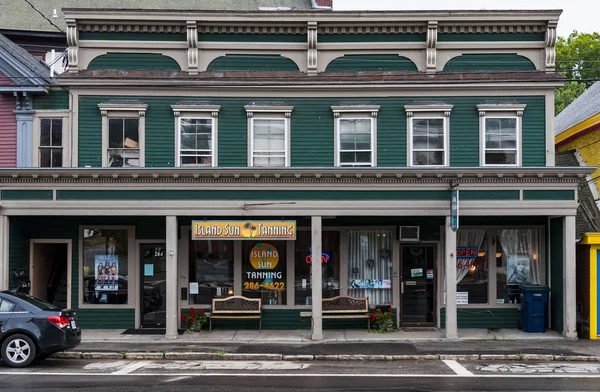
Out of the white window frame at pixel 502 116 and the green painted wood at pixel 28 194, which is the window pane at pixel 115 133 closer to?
the green painted wood at pixel 28 194

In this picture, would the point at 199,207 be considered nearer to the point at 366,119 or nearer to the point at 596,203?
the point at 366,119

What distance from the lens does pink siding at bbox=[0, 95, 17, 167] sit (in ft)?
58.4

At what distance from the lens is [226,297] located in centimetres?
1823

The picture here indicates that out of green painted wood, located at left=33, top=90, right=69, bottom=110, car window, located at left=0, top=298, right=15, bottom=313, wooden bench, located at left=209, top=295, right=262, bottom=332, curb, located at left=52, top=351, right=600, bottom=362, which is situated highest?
green painted wood, located at left=33, top=90, right=69, bottom=110

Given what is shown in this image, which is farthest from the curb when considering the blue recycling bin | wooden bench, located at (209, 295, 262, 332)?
wooden bench, located at (209, 295, 262, 332)

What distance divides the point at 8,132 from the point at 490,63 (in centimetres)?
1374

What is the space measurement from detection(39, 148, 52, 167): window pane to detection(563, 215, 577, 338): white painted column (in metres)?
14.1

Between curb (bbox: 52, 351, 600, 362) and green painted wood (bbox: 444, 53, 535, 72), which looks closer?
curb (bbox: 52, 351, 600, 362)

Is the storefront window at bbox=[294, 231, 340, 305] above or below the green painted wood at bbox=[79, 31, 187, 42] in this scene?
below

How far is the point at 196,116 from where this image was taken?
701 inches

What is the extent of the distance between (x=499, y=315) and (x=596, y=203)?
4.66 meters

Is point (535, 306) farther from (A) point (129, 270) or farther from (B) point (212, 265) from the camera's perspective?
(A) point (129, 270)

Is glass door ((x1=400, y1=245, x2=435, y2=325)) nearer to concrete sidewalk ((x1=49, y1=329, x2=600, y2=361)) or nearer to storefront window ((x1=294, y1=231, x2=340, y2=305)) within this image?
concrete sidewalk ((x1=49, y1=329, x2=600, y2=361))

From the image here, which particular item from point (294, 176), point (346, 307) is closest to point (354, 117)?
point (294, 176)
